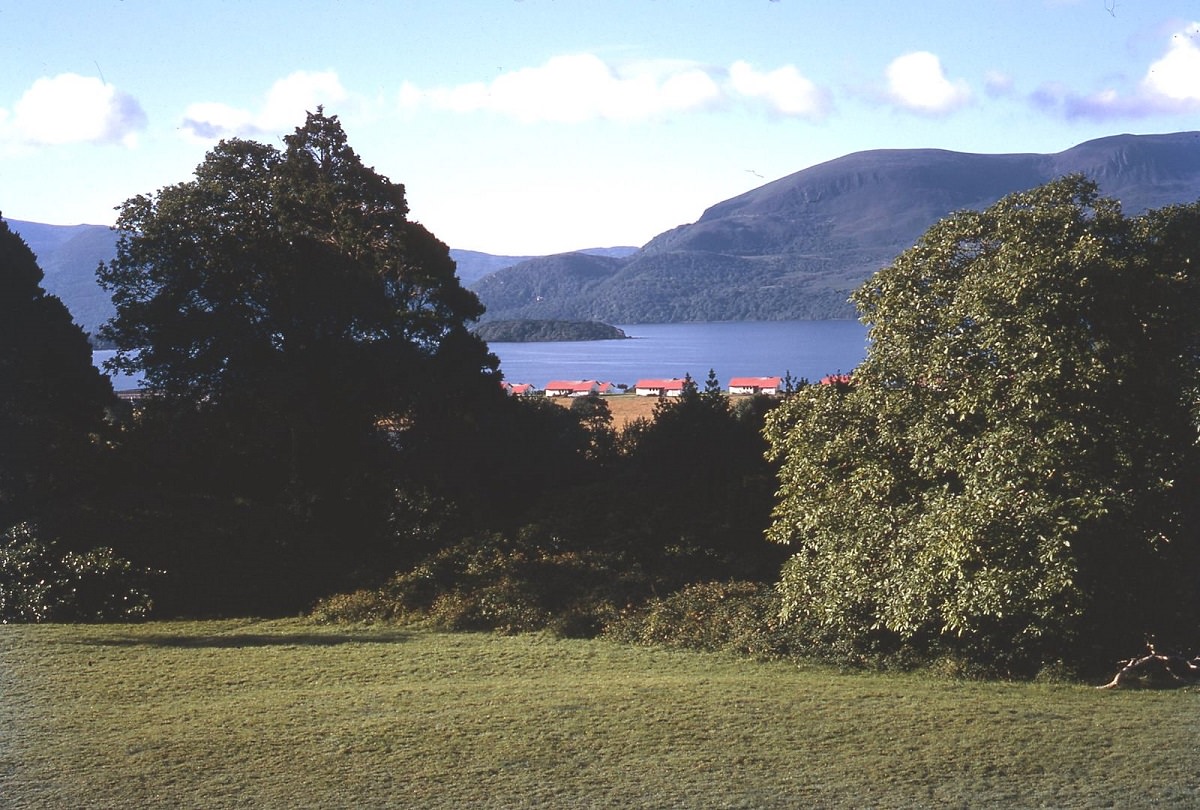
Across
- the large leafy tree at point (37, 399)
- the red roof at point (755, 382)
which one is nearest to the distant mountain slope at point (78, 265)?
the large leafy tree at point (37, 399)

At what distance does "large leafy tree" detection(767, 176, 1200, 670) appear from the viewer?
11.6m

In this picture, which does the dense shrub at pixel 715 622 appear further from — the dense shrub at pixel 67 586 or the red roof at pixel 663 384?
the red roof at pixel 663 384

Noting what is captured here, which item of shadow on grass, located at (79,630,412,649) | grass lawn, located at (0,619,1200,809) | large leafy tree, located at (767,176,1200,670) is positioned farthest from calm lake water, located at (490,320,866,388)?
grass lawn, located at (0,619,1200,809)

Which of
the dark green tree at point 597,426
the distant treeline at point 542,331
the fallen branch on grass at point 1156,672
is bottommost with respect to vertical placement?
the fallen branch on grass at point 1156,672

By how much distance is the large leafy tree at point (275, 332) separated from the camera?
23.1 m

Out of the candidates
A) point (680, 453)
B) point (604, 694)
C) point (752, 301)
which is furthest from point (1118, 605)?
point (752, 301)

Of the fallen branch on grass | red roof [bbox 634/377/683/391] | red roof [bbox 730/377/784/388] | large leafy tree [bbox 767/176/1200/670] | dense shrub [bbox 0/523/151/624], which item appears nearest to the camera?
large leafy tree [bbox 767/176/1200/670]

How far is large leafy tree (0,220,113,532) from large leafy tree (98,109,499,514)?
176 centimetres

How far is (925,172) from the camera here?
556 ft

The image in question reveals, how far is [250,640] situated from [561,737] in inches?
319

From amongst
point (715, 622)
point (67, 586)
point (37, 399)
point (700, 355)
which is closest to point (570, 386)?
point (700, 355)

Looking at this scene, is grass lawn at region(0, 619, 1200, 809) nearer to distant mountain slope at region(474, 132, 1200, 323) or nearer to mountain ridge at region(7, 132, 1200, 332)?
mountain ridge at region(7, 132, 1200, 332)

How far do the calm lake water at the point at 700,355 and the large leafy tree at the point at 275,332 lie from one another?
14307mm

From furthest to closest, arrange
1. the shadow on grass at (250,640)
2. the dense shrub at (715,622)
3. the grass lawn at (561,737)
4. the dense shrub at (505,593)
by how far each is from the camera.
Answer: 1. the dense shrub at (505,593)
2. the shadow on grass at (250,640)
3. the dense shrub at (715,622)
4. the grass lawn at (561,737)
